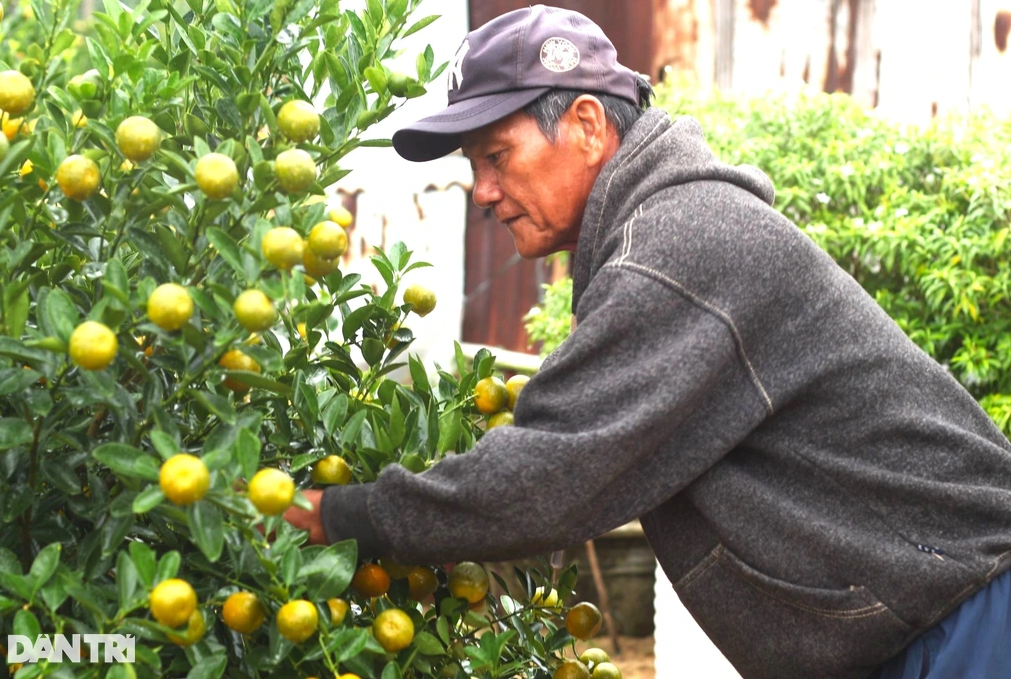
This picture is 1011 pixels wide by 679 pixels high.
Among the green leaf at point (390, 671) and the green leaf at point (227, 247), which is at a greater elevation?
the green leaf at point (227, 247)

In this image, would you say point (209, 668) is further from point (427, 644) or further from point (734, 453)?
point (734, 453)

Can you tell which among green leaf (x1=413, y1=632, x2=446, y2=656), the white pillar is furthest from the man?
the white pillar

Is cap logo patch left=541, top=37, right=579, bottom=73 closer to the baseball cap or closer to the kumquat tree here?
the baseball cap

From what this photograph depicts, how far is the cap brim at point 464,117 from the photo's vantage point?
1761 mm

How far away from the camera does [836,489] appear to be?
1.66 meters

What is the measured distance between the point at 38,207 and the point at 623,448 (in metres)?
0.77

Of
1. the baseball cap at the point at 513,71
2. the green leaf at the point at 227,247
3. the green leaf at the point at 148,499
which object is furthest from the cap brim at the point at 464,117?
the green leaf at the point at 148,499

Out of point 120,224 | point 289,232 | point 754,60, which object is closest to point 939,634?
point 289,232

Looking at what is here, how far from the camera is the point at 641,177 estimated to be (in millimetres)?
1742

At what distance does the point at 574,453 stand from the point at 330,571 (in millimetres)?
330

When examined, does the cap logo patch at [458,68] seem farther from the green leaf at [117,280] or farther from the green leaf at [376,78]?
the green leaf at [117,280]

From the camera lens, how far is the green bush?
3.54 metres

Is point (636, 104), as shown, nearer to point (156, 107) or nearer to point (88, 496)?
point (156, 107)

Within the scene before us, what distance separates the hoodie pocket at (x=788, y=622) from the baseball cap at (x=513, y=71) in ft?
2.39
